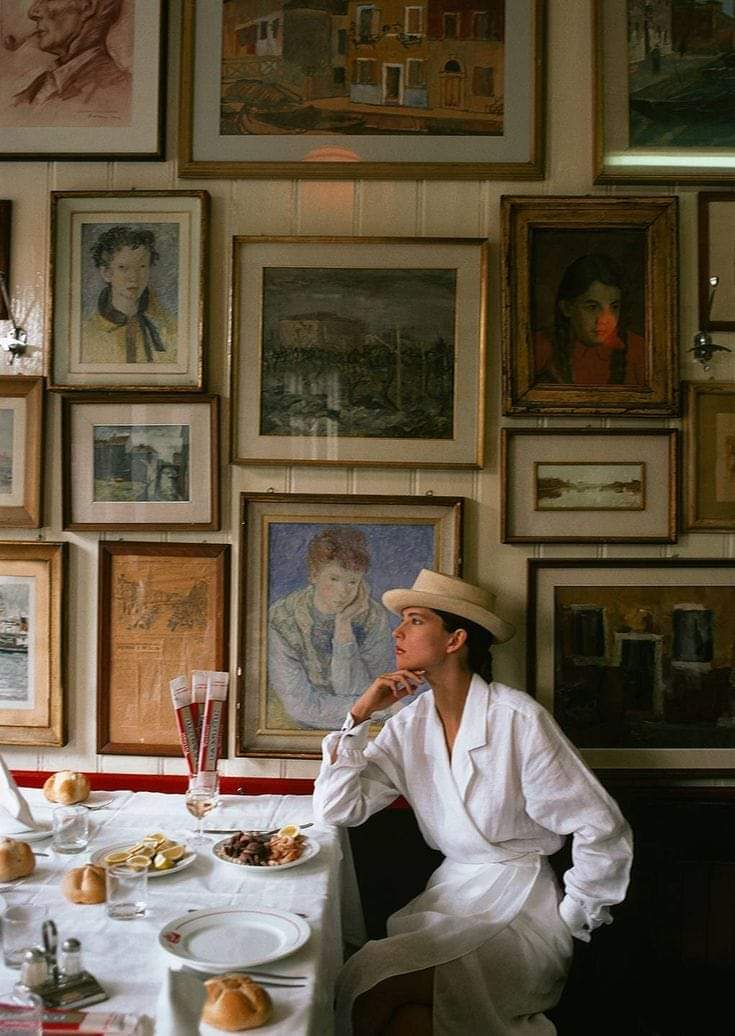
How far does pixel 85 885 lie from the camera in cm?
190

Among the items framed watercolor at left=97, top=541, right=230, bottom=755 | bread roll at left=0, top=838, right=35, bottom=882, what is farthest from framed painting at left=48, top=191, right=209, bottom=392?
bread roll at left=0, top=838, right=35, bottom=882

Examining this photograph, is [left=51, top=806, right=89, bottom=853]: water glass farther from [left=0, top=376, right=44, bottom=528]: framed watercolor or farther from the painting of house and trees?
the painting of house and trees

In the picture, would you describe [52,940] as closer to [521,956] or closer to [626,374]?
[521,956]

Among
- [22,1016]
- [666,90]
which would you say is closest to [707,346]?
[666,90]

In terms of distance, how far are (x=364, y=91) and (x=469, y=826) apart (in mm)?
2204

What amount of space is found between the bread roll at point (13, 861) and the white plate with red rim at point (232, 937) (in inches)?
17.1

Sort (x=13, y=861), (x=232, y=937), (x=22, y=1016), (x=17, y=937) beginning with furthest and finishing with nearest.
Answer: (x=13, y=861) → (x=232, y=937) → (x=17, y=937) → (x=22, y=1016)

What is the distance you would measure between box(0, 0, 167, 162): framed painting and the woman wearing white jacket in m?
1.70

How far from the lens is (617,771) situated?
2834 millimetres

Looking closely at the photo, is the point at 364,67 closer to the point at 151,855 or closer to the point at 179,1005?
the point at 151,855

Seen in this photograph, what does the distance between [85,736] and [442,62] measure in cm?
240

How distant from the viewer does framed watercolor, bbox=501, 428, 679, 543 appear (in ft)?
9.38

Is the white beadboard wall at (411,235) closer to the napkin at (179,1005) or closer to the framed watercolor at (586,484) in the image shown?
the framed watercolor at (586,484)

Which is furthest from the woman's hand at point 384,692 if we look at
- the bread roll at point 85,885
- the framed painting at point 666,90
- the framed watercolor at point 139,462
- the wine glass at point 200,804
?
Answer: the framed painting at point 666,90
